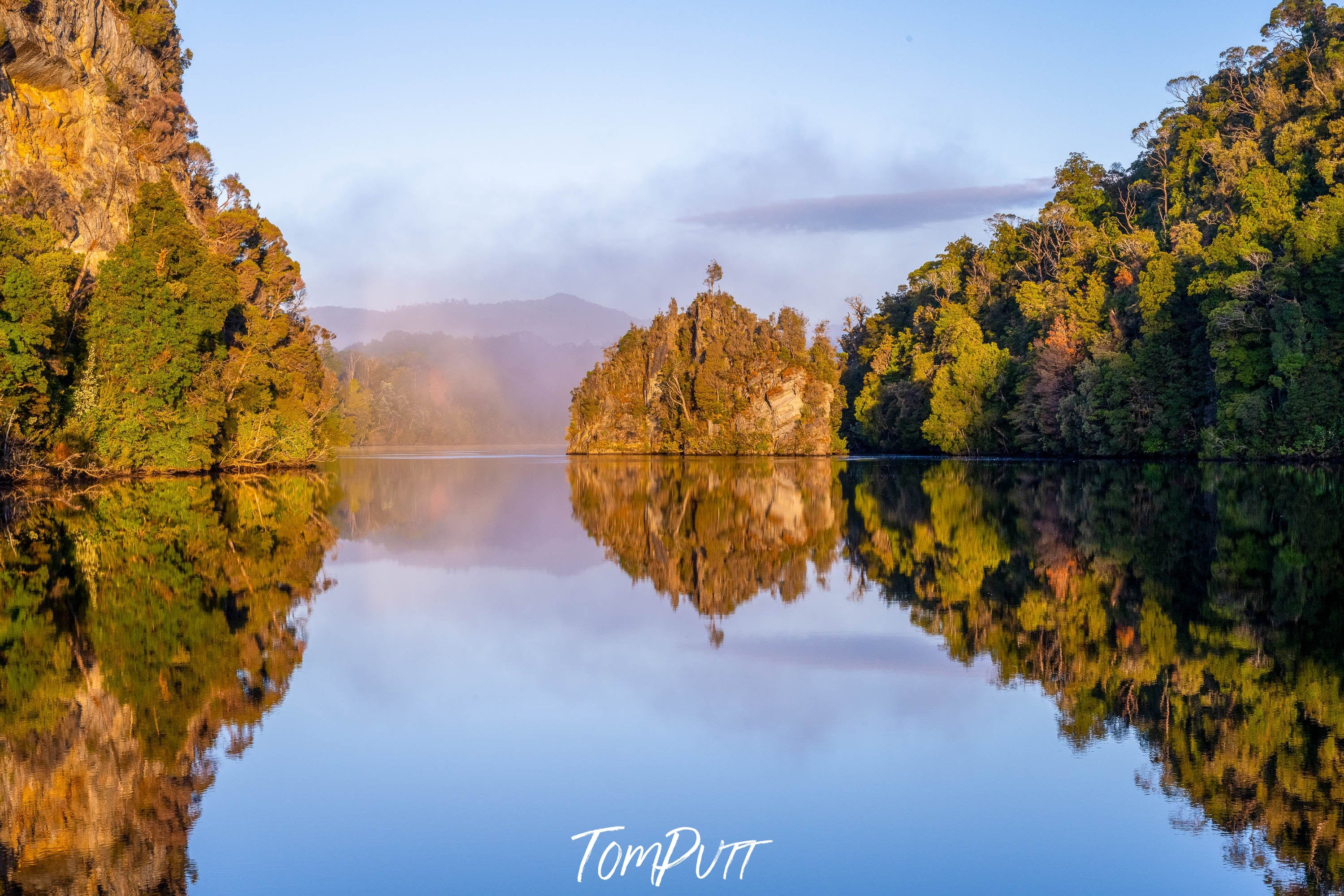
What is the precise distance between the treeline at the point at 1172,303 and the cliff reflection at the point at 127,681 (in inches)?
1902

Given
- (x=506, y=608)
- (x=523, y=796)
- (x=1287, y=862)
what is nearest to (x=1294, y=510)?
(x=506, y=608)

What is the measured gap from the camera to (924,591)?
15594 millimetres

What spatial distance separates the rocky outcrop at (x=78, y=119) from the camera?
1704 inches

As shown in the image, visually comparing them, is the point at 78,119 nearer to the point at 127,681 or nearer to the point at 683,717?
the point at 127,681

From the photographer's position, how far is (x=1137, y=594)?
14484mm

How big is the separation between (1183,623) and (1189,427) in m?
54.7

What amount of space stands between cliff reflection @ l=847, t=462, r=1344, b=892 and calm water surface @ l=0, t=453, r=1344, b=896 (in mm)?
53

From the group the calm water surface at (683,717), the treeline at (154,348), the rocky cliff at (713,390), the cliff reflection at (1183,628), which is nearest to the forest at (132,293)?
the treeline at (154,348)

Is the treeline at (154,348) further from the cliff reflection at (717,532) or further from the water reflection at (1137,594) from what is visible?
the water reflection at (1137,594)

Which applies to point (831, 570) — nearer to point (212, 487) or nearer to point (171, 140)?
point (212, 487)

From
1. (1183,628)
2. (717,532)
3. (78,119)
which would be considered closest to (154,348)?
(78,119)

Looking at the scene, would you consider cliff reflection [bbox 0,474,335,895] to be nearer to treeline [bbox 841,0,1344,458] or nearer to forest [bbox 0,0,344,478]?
forest [bbox 0,0,344,478]

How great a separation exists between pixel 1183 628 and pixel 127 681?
37.1 feet

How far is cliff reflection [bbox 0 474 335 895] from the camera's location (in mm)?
6445
